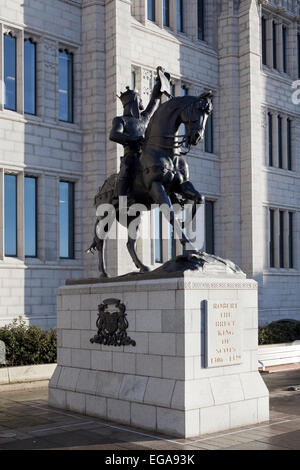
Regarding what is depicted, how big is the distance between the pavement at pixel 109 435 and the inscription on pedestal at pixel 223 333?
1.08 meters

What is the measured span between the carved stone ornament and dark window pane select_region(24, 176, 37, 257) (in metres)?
10.1

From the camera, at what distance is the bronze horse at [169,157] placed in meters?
9.98

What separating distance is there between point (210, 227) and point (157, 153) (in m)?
16.4

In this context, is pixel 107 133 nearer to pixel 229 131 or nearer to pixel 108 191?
pixel 229 131

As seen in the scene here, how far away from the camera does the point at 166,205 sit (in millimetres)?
10125

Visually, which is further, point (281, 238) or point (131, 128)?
point (281, 238)

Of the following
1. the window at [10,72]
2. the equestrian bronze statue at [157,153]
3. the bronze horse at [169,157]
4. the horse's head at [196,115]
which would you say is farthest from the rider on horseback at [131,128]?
the window at [10,72]

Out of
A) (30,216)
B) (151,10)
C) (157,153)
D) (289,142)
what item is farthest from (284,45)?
(157,153)

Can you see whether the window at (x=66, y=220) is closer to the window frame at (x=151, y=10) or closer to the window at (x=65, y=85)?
the window at (x=65, y=85)

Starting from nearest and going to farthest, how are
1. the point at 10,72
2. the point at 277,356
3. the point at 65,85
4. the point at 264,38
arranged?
the point at 277,356
the point at 10,72
the point at 65,85
the point at 264,38

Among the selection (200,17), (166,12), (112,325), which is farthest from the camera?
(200,17)

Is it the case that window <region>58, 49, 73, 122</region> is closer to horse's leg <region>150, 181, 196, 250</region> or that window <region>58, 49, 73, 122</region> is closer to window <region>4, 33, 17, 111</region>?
window <region>4, 33, 17, 111</region>

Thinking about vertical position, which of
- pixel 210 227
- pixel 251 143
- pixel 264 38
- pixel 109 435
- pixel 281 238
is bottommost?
pixel 109 435

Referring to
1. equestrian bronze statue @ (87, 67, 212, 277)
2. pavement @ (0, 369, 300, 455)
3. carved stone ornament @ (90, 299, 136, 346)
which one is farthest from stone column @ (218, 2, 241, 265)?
carved stone ornament @ (90, 299, 136, 346)
